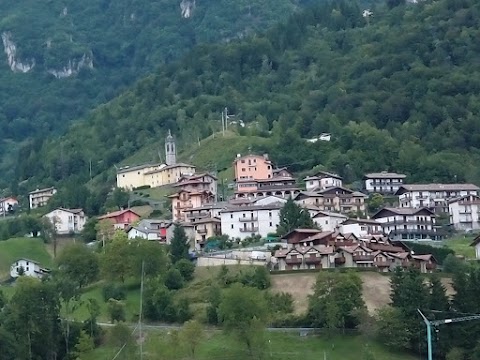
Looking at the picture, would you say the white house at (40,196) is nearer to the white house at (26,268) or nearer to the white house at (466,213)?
the white house at (26,268)

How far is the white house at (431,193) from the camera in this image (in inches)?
3944

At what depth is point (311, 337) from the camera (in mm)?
72812

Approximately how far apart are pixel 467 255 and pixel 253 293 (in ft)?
61.9

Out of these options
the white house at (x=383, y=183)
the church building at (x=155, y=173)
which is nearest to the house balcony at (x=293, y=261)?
the white house at (x=383, y=183)

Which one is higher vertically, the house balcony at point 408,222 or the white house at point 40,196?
the white house at point 40,196

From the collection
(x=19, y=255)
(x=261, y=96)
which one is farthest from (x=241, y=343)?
(x=261, y=96)

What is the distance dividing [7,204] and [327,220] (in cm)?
4948

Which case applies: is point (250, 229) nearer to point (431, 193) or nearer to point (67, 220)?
point (431, 193)

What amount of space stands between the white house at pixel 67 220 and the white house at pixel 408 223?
93.0ft

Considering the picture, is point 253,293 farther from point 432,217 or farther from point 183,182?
point 183,182

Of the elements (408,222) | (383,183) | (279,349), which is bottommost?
(279,349)

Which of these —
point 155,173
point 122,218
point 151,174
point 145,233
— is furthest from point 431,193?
point 151,174

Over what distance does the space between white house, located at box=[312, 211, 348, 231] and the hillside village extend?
0.07 meters

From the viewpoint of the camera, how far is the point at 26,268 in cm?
9719
